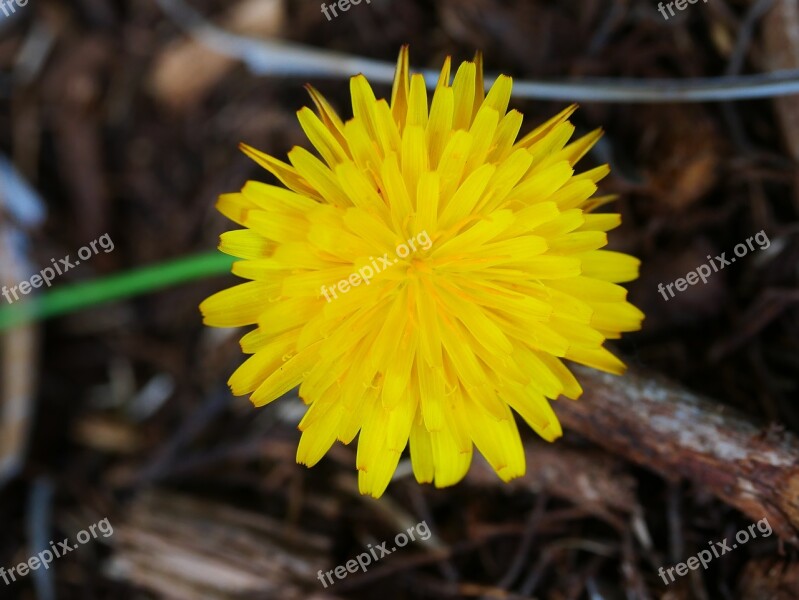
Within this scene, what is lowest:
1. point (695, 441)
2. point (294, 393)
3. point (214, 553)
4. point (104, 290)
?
point (695, 441)

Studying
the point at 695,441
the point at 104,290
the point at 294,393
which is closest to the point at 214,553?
the point at 294,393

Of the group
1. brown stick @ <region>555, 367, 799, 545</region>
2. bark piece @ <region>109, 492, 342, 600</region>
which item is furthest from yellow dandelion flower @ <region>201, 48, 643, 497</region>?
bark piece @ <region>109, 492, 342, 600</region>

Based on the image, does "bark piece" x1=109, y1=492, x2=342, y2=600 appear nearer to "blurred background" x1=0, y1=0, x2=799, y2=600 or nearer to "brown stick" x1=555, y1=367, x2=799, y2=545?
"blurred background" x1=0, y1=0, x2=799, y2=600

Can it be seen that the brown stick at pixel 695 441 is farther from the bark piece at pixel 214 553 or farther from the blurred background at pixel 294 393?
the bark piece at pixel 214 553

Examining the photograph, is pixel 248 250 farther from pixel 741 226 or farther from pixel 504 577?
pixel 741 226

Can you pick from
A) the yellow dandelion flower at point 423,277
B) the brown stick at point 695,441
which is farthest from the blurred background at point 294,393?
the yellow dandelion flower at point 423,277

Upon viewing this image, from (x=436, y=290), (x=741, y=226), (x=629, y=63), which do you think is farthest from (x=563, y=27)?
(x=436, y=290)

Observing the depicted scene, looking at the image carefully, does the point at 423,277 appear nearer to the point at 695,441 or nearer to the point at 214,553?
the point at 695,441
